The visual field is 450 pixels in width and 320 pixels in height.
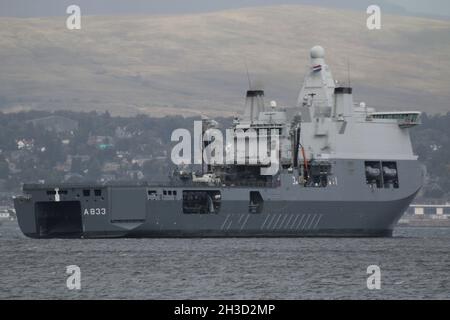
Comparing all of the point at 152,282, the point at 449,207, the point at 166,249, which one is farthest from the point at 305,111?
the point at 449,207

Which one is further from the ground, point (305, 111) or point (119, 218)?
point (305, 111)

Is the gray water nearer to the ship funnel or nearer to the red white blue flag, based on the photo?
the ship funnel

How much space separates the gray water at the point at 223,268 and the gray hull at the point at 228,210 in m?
1.19

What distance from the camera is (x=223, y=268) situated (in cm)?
5556

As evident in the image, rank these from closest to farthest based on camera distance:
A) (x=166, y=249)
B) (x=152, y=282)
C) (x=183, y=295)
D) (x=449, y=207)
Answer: (x=183, y=295), (x=152, y=282), (x=166, y=249), (x=449, y=207)

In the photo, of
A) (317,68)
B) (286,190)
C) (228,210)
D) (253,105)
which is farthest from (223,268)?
(317,68)

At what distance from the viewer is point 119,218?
71375 millimetres

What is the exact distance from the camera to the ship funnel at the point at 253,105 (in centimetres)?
8138

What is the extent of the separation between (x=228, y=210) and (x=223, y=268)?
61.1 feet

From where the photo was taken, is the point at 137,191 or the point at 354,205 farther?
the point at 354,205

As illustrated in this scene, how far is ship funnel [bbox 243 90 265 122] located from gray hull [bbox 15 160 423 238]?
263 inches

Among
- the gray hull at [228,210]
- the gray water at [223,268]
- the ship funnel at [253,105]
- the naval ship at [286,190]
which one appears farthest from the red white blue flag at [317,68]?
the gray water at [223,268]
